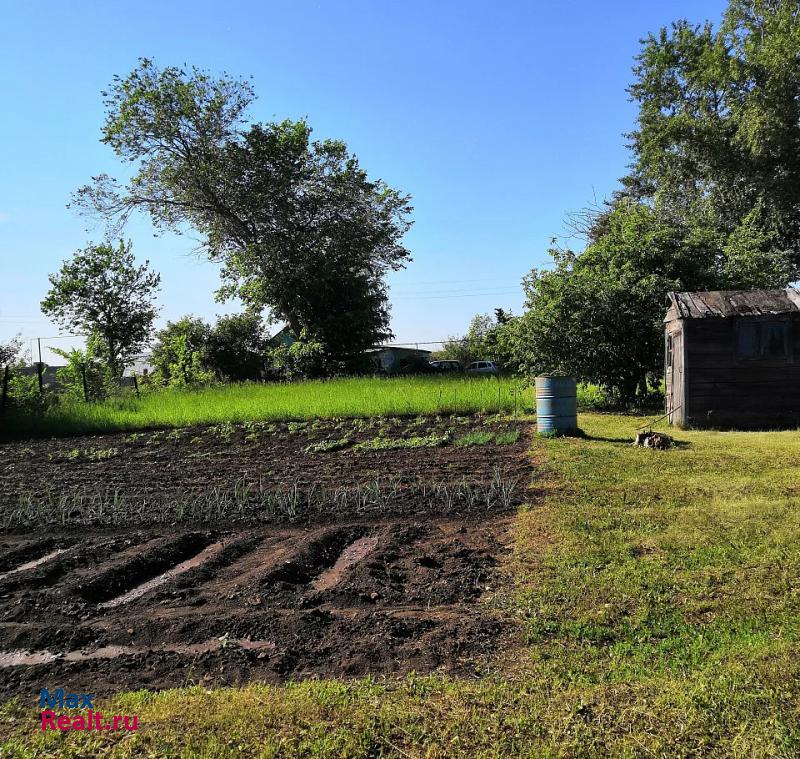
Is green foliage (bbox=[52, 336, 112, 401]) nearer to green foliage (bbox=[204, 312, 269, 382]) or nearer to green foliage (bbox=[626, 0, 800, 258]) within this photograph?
green foliage (bbox=[204, 312, 269, 382])

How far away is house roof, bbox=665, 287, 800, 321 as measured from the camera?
1173 centimetres

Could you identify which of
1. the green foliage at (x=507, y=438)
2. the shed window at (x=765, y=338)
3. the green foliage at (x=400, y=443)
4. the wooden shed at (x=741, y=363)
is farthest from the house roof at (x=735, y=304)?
the green foliage at (x=400, y=443)

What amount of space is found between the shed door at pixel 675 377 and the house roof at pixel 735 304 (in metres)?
0.45

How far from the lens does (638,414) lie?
47.3ft

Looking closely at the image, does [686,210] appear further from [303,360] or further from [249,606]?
[249,606]

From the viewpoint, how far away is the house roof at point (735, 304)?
11.7m

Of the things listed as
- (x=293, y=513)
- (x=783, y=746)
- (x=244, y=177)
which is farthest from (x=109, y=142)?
(x=783, y=746)

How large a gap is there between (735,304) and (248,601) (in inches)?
421

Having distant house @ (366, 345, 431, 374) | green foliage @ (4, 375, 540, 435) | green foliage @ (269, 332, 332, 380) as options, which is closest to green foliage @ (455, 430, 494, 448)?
Result: green foliage @ (4, 375, 540, 435)

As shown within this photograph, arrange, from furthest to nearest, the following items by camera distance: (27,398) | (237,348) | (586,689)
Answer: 1. (237,348)
2. (27,398)
3. (586,689)

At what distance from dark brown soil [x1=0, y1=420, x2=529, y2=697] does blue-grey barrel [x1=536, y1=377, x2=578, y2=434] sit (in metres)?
3.12

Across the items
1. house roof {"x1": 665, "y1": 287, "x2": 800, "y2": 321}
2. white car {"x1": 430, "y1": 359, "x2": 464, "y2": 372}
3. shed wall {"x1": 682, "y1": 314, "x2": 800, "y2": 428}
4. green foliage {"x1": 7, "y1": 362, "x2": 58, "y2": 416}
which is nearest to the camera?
house roof {"x1": 665, "y1": 287, "x2": 800, "y2": 321}

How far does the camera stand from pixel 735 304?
1198 cm

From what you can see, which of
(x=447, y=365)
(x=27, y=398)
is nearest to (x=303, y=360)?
(x=27, y=398)
